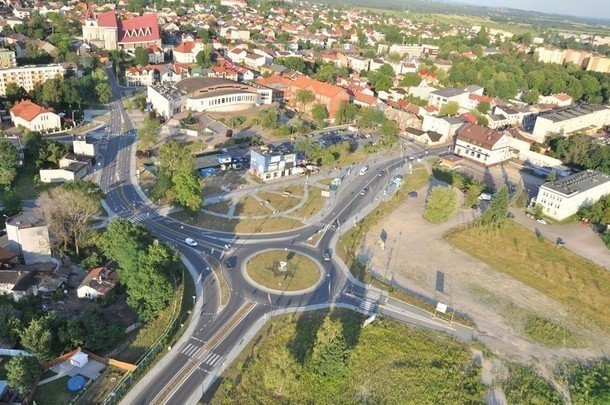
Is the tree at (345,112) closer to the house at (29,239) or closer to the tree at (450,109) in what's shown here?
the tree at (450,109)

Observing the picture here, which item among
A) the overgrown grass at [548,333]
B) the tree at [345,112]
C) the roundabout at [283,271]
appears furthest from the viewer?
the tree at [345,112]

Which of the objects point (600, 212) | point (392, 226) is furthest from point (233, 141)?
point (600, 212)

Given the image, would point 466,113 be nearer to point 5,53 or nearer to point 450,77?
point 450,77

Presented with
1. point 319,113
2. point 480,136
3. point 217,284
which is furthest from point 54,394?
point 480,136

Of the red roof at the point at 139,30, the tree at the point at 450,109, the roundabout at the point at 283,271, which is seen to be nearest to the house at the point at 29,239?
the roundabout at the point at 283,271

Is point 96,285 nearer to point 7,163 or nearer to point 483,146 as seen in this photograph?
point 7,163

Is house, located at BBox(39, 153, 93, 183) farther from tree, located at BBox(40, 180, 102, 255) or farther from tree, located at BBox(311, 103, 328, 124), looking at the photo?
tree, located at BBox(311, 103, 328, 124)
